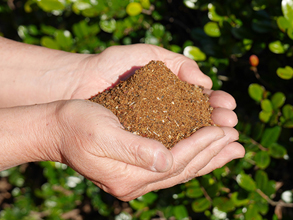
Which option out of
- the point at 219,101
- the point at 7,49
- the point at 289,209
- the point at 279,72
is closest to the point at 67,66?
the point at 7,49

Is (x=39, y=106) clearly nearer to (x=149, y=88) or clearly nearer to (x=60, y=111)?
(x=60, y=111)

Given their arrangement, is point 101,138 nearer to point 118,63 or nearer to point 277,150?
point 118,63

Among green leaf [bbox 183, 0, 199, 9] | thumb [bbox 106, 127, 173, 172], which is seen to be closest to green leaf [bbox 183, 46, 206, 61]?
green leaf [bbox 183, 0, 199, 9]

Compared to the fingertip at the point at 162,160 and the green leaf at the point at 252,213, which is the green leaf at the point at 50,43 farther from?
the green leaf at the point at 252,213

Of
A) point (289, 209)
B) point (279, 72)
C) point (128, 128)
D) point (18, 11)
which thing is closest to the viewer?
point (128, 128)

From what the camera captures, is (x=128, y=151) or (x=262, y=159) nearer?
(x=128, y=151)

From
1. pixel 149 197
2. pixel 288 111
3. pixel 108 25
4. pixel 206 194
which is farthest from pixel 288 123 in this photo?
pixel 108 25

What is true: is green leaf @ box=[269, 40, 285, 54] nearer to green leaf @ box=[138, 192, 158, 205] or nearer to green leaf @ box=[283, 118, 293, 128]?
green leaf @ box=[283, 118, 293, 128]
